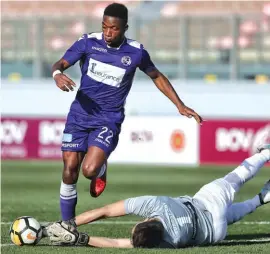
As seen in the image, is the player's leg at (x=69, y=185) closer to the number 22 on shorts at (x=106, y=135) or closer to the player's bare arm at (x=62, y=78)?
the number 22 on shorts at (x=106, y=135)

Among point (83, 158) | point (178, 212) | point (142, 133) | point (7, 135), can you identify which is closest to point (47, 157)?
point (7, 135)

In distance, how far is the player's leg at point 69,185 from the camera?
859 centimetres

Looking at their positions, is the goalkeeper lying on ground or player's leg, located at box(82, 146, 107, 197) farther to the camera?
player's leg, located at box(82, 146, 107, 197)

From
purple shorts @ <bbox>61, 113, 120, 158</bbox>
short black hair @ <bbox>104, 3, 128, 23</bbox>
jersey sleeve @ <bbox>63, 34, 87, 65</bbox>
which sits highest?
short black hair @ <bbox>104, 3, 128, 23</bbox>

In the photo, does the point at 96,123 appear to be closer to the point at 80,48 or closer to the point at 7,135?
the point at 80,48

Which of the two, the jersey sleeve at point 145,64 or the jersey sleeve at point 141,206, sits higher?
the jersey sleeve at point 145,64

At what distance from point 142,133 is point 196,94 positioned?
3.13 meters

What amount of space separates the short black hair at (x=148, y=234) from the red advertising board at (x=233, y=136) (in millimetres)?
13126

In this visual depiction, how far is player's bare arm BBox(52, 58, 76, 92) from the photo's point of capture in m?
7.82

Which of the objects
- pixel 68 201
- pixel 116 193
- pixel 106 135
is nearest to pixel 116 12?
pixel 106 135

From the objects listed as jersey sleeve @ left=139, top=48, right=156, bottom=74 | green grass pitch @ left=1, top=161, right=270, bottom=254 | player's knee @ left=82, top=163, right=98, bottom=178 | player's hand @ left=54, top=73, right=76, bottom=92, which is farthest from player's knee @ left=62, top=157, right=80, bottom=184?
jersey sleeve @ left=139, top=48, right=156, bottom=74

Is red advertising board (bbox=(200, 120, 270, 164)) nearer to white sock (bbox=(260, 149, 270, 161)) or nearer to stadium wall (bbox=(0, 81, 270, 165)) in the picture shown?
stadium wall (bbox=(0, 81, 270, 165))

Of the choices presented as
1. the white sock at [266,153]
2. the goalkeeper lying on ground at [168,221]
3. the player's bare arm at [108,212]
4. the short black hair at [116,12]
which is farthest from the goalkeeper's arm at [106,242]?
the short black hair at [116,12]

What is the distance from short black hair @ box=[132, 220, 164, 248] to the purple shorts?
1.74 m
